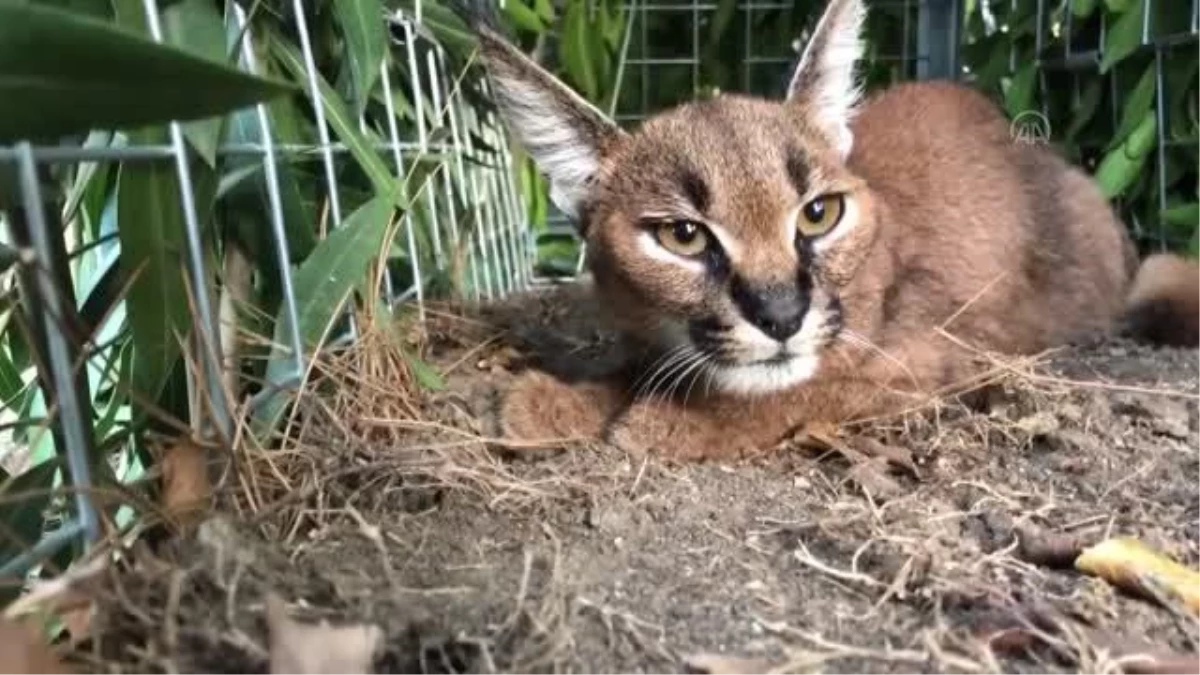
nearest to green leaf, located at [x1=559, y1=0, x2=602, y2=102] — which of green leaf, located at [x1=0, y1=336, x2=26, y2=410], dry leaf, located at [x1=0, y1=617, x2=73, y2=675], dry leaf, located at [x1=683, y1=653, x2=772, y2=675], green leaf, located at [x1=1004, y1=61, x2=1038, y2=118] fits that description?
green leaf, located at [x1=1004, y1=61, x2=1038, y2=118]

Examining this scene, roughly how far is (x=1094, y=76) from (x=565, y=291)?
136cm

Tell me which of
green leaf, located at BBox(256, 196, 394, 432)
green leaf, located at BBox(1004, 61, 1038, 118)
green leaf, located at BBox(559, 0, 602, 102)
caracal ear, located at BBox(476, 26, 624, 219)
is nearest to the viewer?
green leaf, located at BBox(256, 196, 394, 432)

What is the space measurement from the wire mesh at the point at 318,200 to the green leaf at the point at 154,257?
26 mm

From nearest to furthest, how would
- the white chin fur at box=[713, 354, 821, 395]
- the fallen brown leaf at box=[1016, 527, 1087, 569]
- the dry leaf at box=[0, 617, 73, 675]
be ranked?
1. the dry leaf at box=[0, 617, 73, 675]
2. the fallen brown leaf at box=[1016, 527, 1087, 569]
3. the white chin fur at box=[713, 354, 821, 395]

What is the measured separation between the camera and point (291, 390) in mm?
1475

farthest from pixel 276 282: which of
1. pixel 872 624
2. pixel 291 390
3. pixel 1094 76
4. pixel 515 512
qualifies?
pixel 1094 76

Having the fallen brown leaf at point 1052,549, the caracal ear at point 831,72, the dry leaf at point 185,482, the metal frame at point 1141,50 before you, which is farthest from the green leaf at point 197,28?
the metal frame at point 1141,50

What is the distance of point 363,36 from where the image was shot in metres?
1.69

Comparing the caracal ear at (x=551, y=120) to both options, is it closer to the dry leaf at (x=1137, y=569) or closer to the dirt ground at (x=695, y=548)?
the dirt ground at (x=695, y=548)

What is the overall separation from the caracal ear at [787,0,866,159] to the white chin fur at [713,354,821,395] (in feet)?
1.34

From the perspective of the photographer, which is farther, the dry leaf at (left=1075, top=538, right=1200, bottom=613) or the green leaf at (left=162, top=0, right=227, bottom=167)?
the green leaf at (left=162, top=0, right=227, bottom=167)

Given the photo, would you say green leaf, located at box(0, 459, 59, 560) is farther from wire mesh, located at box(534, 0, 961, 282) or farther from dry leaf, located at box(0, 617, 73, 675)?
wire mesh, located at box(534, 0, 961, 282)

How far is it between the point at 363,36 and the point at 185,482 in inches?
30.4

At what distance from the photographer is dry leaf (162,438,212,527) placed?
1162 millimetres
